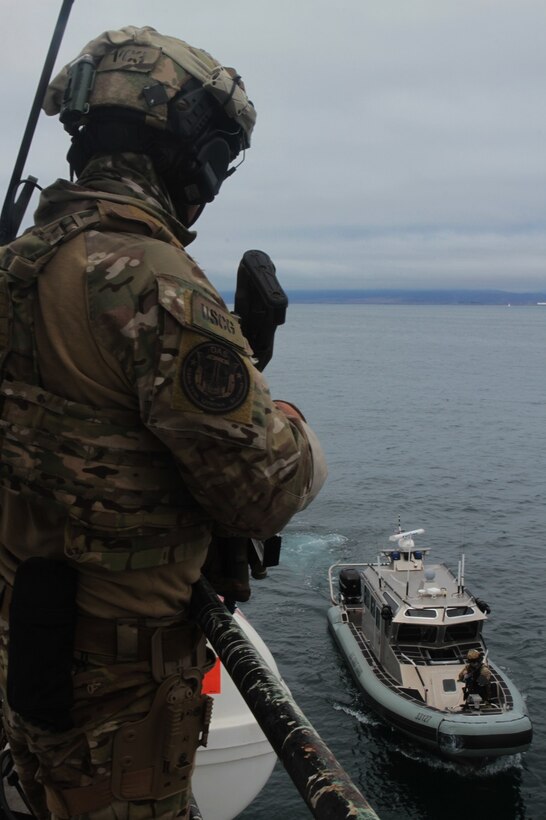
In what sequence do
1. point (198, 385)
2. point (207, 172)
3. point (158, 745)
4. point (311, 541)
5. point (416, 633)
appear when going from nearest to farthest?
point (198, 385), point (158, 745), point (207, 172), point (416, 633), point (311, 541)

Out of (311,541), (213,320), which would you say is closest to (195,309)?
(213,320)

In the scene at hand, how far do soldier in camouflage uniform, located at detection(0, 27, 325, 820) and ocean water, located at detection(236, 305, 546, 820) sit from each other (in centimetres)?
2176

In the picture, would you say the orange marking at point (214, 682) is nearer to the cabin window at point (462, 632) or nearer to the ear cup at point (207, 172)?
the ear cup at point (207, 172)

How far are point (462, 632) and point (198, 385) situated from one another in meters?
28.9

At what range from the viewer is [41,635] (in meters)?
2.91

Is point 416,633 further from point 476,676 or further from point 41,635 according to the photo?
point 41,635

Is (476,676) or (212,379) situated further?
(476,676)

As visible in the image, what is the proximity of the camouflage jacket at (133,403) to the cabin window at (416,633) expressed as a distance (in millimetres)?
28474

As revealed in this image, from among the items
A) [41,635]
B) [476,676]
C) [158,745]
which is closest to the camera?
[41,635]

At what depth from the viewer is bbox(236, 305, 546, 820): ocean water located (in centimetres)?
2644

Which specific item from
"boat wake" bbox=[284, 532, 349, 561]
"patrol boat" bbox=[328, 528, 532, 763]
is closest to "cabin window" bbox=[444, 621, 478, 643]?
"patrol boat" bbox=[328, 528, 532, 763]

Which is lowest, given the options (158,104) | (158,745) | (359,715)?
(359,715)

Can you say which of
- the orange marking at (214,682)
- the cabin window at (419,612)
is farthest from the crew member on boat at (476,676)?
the orange marking at (214,682)

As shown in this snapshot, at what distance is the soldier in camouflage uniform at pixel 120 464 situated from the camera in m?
2.68
